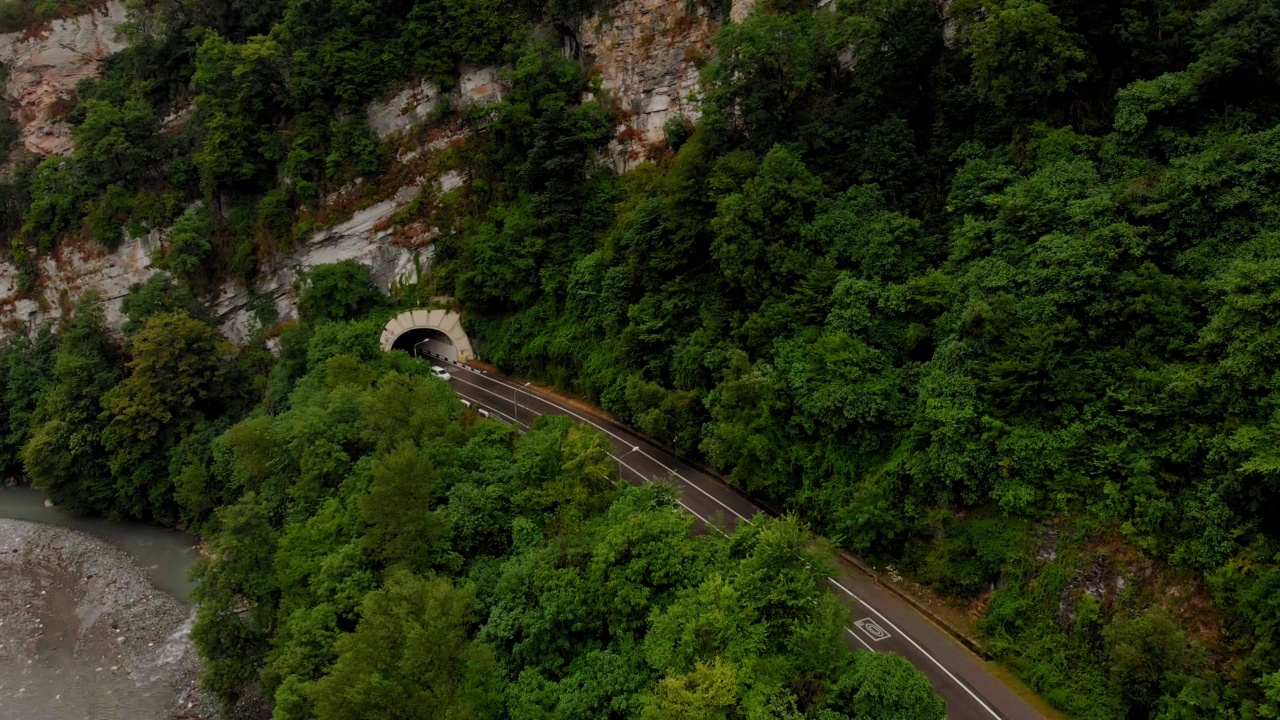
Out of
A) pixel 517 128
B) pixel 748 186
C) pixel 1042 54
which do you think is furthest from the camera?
pixel 517 128

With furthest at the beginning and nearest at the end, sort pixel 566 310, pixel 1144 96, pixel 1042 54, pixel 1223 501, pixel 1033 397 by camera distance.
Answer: pixel 566 310 → pixel 1042 54 → pixel 1144 96 → pixel 1033 397 → pixel 1223 501

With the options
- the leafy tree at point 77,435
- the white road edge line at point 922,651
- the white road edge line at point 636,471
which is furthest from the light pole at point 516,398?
the leafy tree at point 77,435

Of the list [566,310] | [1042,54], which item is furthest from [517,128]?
[1042,54]

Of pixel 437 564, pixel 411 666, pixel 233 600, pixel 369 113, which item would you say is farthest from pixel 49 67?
pixel 411 666

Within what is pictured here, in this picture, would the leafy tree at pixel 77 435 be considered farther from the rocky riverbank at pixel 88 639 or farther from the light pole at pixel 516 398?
the light pole at pixel 516 398

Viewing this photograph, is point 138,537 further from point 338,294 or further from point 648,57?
point 648,57

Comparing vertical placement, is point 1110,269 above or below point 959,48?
below

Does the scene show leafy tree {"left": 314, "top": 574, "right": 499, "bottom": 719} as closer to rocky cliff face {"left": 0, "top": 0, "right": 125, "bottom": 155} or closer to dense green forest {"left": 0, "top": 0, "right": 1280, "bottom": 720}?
dense green forest {"left": 0, "top": 0, "right": 1280, "bottom": 720}

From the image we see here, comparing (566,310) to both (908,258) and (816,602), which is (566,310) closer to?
(908,258)
